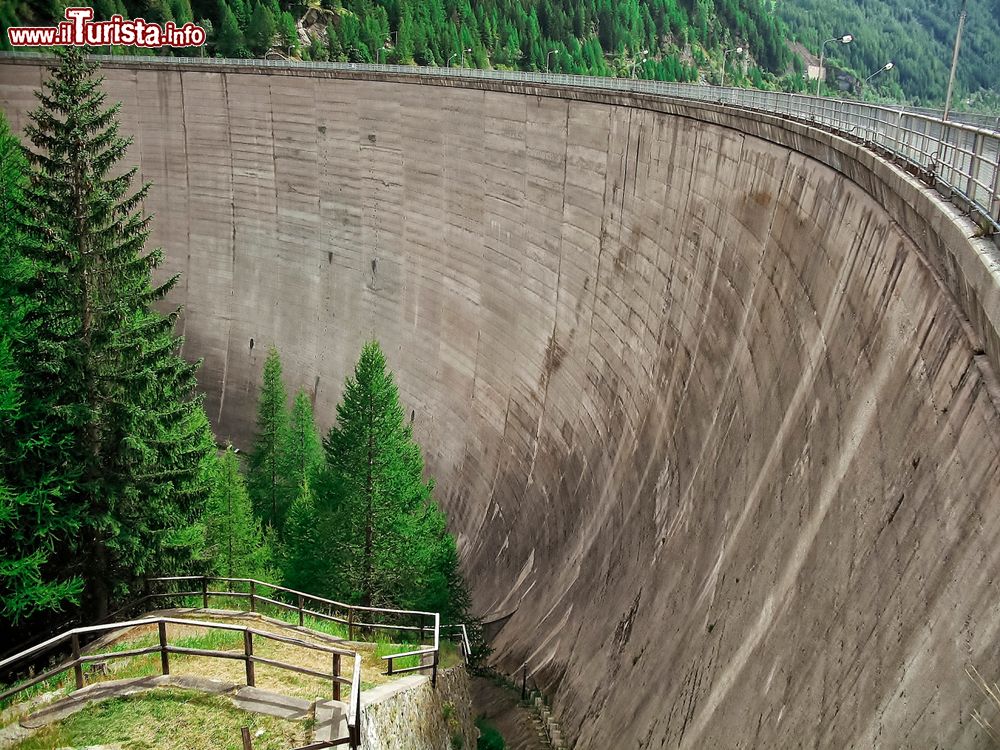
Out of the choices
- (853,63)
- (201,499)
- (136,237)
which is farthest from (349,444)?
(853,63)

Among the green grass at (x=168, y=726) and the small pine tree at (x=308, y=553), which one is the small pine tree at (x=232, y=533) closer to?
the small pine tree at (x=308, y=553)

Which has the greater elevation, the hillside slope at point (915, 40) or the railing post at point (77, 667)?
the hillside slope at point (915, 40)

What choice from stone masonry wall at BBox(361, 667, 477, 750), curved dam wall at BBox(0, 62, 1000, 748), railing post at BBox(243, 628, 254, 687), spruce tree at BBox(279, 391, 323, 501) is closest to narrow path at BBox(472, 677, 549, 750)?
curved dam wall at BBox(0, 62, 1000, 748)

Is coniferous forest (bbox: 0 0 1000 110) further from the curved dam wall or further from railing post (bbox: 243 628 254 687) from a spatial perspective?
railing post (bbox: 243 628 254 687)

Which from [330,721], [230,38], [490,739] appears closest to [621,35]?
[230,38]

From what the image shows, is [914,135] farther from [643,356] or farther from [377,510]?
[377,510]

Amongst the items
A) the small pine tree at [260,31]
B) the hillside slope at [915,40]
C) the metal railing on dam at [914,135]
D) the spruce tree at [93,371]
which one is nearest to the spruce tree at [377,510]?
the spruce tree at [93,371]
